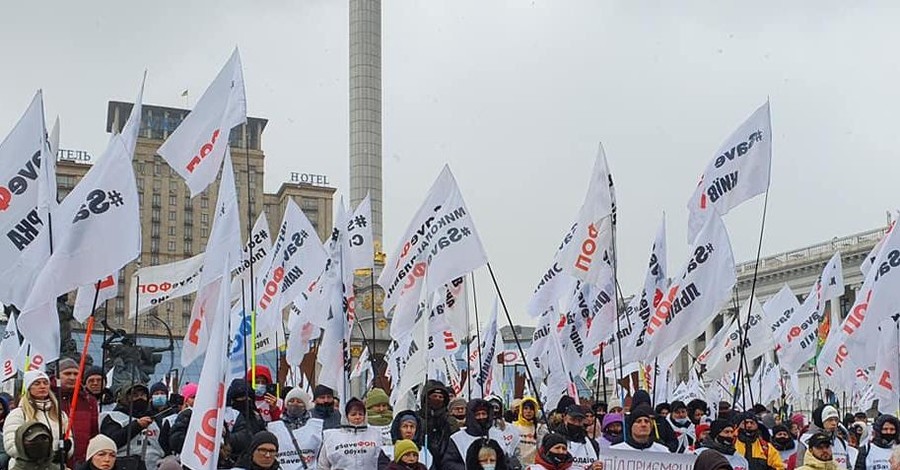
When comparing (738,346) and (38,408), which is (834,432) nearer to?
(738,346)

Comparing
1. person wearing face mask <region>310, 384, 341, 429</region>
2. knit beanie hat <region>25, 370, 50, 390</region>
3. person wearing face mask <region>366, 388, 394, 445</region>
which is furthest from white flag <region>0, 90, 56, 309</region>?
person wearing face mask <region>366, 388, 394, 445</region>

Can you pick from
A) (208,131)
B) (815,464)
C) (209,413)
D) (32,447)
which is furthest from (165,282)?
(209,413)

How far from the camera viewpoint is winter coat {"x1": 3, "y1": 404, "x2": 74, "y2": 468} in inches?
285

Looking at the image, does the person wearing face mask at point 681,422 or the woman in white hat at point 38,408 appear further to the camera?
the person wearing face mask at point 681,422

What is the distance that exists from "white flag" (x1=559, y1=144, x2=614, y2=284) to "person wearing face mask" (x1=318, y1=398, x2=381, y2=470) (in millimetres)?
3613

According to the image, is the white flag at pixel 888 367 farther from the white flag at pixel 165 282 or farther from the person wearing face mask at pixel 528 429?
the white flag at pixel 165 282

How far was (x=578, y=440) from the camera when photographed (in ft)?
30.5

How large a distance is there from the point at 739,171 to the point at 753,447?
313 centimetres

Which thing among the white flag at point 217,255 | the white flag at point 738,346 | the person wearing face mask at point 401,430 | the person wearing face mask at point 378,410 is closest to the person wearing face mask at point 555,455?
the person wearing face mask at point 401,430

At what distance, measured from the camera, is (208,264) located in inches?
386

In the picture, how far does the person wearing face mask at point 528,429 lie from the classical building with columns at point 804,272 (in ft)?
144

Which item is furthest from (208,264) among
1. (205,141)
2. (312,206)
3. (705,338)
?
(312,206)

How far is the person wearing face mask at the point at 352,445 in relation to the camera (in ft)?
28.9

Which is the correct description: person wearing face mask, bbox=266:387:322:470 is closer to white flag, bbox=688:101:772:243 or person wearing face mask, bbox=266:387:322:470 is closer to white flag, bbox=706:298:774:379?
white flag, bbox=688:101:772:243
